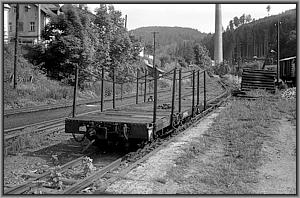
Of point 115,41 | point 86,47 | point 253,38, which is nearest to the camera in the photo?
point 86,47

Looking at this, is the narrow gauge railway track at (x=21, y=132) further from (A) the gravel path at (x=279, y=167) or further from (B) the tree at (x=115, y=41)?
(B) the tree at (x=115, y=41)

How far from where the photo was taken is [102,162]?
8086 mm

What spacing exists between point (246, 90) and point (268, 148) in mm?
17487

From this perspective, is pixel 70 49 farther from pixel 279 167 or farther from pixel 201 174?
pixel 201 174

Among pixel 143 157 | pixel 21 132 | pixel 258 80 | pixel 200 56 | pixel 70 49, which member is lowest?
pixel 143 157

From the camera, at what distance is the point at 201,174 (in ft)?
22.0

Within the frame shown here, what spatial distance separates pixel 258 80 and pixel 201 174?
2133cm

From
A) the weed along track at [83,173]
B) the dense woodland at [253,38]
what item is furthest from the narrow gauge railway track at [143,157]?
the dense woodland at [253,38]

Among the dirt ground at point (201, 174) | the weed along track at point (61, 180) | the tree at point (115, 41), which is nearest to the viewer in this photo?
the weed along track at point (61, 180)

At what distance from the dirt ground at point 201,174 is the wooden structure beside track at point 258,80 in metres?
17.3

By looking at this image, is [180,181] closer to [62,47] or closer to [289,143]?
[289,143]

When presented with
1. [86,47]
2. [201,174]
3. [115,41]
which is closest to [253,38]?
[115,41]

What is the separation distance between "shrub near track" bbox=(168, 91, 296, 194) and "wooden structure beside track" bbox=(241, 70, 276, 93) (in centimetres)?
1296

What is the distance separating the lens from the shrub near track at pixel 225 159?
6.03 metres
